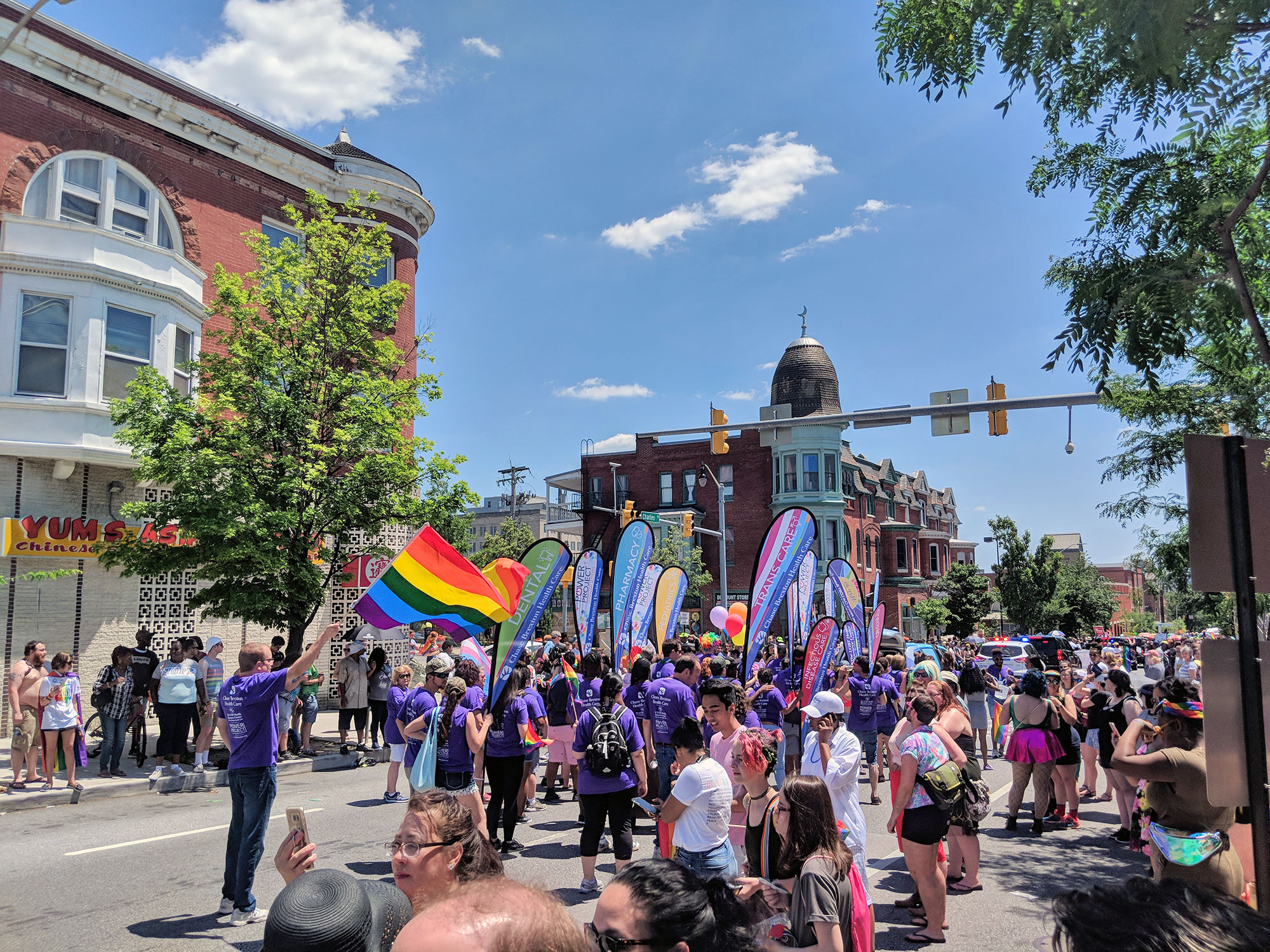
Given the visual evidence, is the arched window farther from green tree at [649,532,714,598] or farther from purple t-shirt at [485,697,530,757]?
green tree at [649,532,714,598]

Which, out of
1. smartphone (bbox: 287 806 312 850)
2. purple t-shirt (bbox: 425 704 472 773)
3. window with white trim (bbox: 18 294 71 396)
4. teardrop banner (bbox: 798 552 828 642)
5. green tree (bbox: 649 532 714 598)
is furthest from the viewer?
green tree (bbox: 649 532 714 598)

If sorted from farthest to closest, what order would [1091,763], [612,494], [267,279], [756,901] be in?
[612,494]
[267,279]
[1091,763]
[756,901]

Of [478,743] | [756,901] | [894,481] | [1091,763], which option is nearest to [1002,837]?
[1091,763]

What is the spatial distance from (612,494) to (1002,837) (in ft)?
137

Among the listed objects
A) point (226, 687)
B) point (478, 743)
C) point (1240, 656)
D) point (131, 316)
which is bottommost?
point (478, 743)

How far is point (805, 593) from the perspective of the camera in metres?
14.0

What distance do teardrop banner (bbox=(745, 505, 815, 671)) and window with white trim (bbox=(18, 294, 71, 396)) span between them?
13780 millimetres

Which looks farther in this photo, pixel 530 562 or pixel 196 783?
pixel 196 783

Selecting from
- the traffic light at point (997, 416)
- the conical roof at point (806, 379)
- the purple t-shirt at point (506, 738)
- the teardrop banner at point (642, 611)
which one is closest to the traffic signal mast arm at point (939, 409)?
the traffic light at point (997, 416)

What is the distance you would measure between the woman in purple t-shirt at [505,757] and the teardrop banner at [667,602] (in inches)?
279

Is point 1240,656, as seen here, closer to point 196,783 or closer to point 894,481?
point 196,783

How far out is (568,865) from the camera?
310 inches

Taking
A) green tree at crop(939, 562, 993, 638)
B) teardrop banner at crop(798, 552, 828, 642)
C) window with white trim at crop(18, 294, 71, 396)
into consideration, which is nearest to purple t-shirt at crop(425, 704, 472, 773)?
teardrop banner at crop(798, 552, 828, 642)

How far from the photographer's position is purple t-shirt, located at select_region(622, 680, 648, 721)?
8703mm
